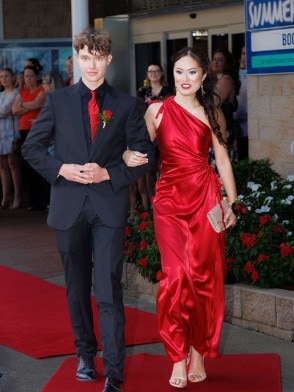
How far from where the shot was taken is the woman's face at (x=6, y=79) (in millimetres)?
15383

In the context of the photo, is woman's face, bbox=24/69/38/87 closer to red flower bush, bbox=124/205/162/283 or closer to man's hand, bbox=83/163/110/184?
red flower bush, bbox=124/205/162/283

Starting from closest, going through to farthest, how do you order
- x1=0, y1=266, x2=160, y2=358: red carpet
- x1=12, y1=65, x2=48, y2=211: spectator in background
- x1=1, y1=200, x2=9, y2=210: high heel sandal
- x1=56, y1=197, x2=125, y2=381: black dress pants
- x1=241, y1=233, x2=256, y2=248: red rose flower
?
x1=56, y1=197, x2=125, y2=381: black dress pants
x1=0, y1=266, x2=160, y2=358: red carpet
x1=241, y1=233, x2=256, y2=248: red rose flower
x1=12, y1=65, x2=48, y2=211: spectator in background
x1=1, y1=200, x2=9, y2=210: high heel sandal

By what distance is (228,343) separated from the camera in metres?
7.60

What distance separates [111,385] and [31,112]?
906cm

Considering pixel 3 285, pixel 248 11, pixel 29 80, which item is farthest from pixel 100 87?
pixel 29 80

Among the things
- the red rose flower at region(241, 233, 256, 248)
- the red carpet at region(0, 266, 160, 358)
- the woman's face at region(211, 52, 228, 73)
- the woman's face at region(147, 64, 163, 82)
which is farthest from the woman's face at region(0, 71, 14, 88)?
the red rose flower at region(241, 233, 256, 248)

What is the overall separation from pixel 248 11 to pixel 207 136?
475 centimetres

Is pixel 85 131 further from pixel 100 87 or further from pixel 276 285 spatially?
pixel 276 285

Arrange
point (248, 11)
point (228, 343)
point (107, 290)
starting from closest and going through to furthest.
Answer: point (107, 290)
point (228, 343)
point (248, 11)

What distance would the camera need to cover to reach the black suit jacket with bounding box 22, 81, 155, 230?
6.27 m

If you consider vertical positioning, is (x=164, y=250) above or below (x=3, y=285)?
above

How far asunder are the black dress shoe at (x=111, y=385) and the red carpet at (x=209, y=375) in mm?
227

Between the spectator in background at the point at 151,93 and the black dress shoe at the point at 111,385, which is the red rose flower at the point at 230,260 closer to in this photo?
the black dress shoe at the point at 111,385

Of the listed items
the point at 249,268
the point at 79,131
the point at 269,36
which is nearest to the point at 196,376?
the point at 249,268
